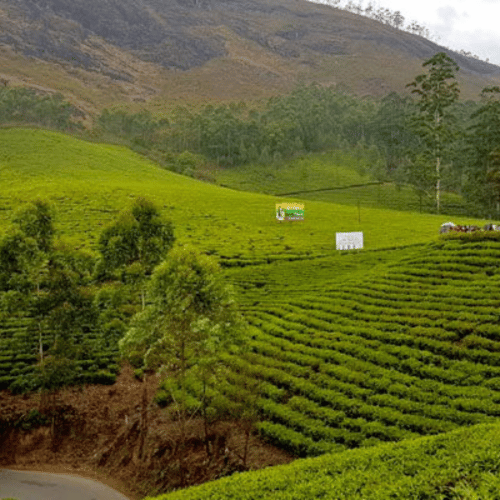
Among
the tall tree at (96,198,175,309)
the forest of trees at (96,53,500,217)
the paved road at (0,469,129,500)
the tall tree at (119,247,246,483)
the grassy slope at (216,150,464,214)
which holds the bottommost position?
the paved road at (0,469,129,500)

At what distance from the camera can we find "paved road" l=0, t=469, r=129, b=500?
78.2ft

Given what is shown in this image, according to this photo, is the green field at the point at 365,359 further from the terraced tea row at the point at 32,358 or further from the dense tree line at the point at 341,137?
the dense tree line at the point at 341,137

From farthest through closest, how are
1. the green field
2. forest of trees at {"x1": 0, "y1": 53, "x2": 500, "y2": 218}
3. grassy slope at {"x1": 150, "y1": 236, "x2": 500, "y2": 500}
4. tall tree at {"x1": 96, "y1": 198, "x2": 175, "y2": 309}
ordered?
forest of trees at {"x1": 0, "y1": 53, "x2": 500, "y2": 218} → tall tree at {"x1": 96, "y1": 198, "x2": 175, "y2": 309} → the green field → grassy slope at {"x1": 150, "y1": 236, "x2": 500, "y2": 500}

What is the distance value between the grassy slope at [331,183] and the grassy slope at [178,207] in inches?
877

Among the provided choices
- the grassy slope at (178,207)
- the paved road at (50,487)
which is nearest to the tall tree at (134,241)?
the paved road at (50,487)

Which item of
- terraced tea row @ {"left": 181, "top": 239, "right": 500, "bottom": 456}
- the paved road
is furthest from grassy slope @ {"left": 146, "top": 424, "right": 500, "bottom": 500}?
the paved road

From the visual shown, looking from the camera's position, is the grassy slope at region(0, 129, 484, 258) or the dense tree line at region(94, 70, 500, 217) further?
the dense tree line at region(94, 70, 500, 217)

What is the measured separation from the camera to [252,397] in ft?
76.9

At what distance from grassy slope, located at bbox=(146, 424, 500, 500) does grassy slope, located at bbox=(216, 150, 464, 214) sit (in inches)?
3415

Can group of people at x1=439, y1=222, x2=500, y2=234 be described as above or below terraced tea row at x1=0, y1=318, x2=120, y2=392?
above

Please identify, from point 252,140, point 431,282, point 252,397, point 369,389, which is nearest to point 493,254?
point 431,282

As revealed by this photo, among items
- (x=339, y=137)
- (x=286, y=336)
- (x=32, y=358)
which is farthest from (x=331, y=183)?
(x=32, y=358)

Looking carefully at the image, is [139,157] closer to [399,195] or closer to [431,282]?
[399,195]

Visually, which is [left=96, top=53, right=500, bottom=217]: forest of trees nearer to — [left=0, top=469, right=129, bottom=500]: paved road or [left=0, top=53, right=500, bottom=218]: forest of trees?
[left=0, top=53, right=500, bottom=218]: forest of trees
